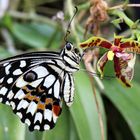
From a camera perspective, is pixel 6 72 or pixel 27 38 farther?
pixel 27 38

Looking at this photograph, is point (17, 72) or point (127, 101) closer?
point (17, 72)

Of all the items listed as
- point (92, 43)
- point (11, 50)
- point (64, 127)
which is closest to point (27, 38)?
point (11, 50)

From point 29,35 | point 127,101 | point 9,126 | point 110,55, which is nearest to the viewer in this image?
point 110,55

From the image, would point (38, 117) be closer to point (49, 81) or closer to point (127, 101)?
point (49, 81)

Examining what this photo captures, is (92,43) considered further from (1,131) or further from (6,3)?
(6,3)

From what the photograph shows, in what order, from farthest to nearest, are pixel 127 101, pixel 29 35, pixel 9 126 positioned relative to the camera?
pixel 29 35, pixel 127 101, pixel 9 126

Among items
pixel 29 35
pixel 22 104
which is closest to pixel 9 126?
pixel 22 104

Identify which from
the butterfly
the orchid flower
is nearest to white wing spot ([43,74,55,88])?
the butterfly

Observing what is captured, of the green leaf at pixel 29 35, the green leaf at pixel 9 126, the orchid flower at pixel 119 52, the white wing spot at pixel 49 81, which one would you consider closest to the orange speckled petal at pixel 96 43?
the orchid flower at pixel 119 52
